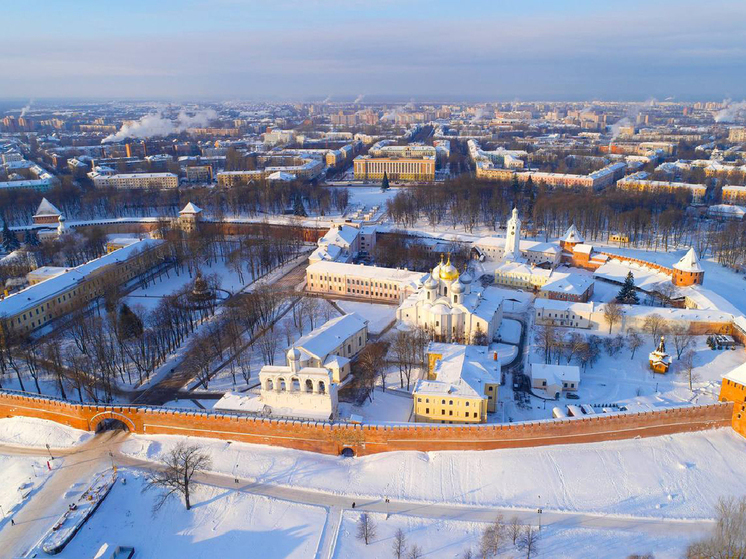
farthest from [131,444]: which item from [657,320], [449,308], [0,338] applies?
[657,320]

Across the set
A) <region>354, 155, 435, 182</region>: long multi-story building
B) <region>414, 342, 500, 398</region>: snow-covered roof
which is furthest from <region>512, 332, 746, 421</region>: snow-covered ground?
<region>354, 155, 435, 182</region>: long multi-story building

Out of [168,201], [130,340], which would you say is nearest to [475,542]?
[130,340]

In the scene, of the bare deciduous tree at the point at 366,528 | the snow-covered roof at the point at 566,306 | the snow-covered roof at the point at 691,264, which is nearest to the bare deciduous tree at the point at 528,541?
the bare deciduous tree at the point at 366,528

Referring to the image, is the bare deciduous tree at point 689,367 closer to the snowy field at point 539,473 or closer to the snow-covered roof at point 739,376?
the snow-covered roof at point 739,376

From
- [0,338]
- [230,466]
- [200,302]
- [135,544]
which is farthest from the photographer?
[200,302]

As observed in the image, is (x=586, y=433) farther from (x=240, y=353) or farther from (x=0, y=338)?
(x=0, y=338)

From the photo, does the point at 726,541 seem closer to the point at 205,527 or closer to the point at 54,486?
the point at 205,527
